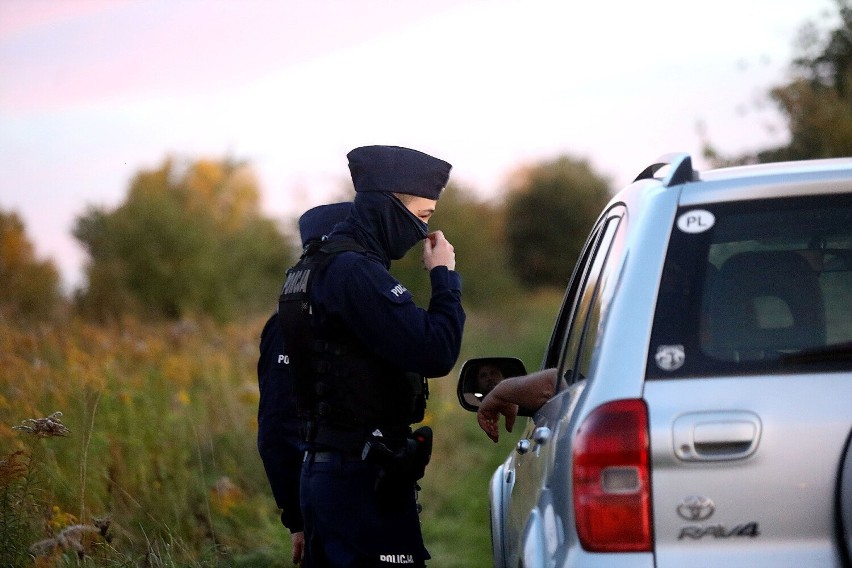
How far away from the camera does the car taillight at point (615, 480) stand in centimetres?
269

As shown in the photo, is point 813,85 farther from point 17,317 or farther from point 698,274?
point 698,274

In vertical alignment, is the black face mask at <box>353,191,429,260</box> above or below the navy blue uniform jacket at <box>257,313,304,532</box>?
above

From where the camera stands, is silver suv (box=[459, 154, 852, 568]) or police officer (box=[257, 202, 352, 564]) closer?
silver suv (box=[459, 154, 852, 568])

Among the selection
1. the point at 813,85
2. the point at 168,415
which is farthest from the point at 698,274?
the point at 813,85

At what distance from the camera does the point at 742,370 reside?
271 centimetres

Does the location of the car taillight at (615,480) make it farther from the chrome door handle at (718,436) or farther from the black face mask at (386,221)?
the black face mask at (386,221)

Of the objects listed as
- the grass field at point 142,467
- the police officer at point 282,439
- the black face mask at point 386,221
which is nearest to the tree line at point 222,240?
the grass field at point 142,467

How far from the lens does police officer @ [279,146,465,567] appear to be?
13.6 feet

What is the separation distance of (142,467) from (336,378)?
3.76 m

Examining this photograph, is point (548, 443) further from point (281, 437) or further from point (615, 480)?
point (281, 437)

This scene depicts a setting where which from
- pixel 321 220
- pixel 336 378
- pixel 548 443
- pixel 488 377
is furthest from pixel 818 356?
pixel 321 220

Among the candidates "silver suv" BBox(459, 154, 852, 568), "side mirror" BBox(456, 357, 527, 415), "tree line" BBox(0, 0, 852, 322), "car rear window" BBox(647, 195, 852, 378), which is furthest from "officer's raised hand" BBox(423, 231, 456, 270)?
"tree line" BBox(0, 0, 852, 322)

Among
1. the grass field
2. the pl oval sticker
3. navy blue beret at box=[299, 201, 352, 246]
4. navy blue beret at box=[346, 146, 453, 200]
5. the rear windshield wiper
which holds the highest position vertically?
navy blue beret at box=[346, 146, 453, 200]

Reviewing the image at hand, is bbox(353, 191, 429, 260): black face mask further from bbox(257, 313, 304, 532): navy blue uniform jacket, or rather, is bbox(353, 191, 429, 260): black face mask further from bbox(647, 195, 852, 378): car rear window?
bbox(647, 195, 852, 378): car rear window
